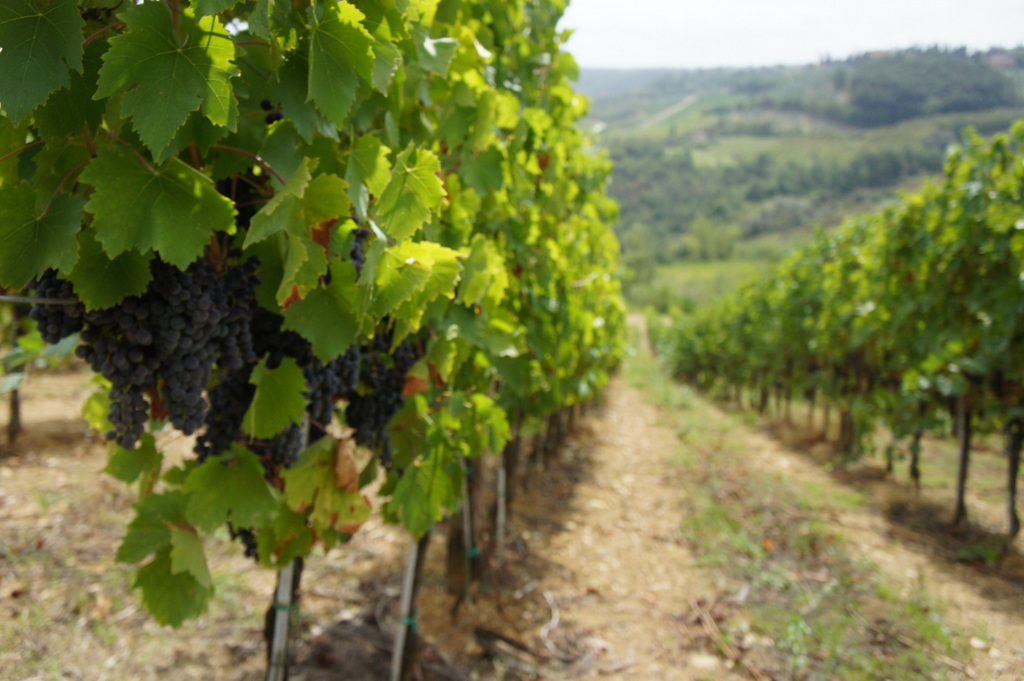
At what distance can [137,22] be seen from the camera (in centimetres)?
107

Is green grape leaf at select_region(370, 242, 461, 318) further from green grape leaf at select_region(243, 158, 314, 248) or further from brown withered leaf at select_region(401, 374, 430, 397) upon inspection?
brown withered leaf at select_region(401, 374, 430, 397)

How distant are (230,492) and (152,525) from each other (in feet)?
0.93

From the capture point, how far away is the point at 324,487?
1.88 m

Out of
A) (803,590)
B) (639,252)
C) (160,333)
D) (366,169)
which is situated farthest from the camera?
(639,252)

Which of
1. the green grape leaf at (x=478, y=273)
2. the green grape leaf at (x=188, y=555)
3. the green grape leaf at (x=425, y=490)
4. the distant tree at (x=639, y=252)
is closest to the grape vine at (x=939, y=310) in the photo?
the green grape leaf at (x=478, y=273)

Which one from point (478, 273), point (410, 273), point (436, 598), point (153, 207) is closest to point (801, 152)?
point (436, 598)

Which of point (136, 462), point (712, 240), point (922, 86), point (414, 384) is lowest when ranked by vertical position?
point (136, 462)

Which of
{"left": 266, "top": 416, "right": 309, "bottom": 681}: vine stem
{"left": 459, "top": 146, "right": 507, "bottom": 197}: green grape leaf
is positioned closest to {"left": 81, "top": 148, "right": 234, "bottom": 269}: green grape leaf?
{"left": 459, "top": 146, "right": 507, "bottom": 197}: green grape leaf

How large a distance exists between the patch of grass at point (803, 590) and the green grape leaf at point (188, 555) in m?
3.12

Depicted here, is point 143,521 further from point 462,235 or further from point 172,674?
point 172,674

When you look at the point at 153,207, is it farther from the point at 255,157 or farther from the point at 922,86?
the point at 922,86

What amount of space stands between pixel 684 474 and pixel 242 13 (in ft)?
24.1

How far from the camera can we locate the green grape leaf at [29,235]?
1175 mm

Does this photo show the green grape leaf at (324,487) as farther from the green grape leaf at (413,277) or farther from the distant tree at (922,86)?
the distant tree at (922,86)
